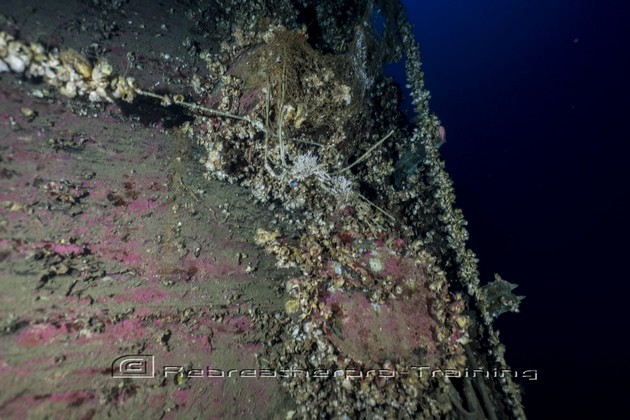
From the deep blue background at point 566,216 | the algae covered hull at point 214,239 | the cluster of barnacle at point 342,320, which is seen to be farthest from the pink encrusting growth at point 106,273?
the deep blue background at point 566,216

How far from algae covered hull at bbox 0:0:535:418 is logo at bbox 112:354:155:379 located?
0.05 ft

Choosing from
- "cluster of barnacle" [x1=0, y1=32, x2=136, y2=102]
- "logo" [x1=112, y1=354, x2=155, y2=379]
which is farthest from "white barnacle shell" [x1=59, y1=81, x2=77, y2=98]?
"logo" [x1=112, y1=354, x2=155, y2=379]

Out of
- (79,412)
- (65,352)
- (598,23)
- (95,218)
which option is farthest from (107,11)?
(598,23)

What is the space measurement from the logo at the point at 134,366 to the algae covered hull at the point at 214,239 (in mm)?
16

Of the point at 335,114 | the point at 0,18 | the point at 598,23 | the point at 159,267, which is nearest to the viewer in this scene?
the point at 0,18

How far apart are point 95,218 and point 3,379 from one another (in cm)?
136

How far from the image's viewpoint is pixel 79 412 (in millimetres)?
2154

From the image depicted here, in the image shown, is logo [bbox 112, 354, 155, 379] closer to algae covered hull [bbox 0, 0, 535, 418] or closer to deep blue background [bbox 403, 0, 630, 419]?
algae covered hull [bbox 0, 0, 535, 418]

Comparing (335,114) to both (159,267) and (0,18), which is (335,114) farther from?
(0,18)

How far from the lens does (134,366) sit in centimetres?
250

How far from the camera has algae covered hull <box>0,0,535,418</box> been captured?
2453 mm

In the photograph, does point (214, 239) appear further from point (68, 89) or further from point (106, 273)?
point (68, 89)

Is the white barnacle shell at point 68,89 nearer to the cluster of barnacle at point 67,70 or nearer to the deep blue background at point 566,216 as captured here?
the cluster of barnacle at point 67,70

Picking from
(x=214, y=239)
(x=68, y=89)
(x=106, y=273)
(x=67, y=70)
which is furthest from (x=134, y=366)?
(x=67, y=70)
